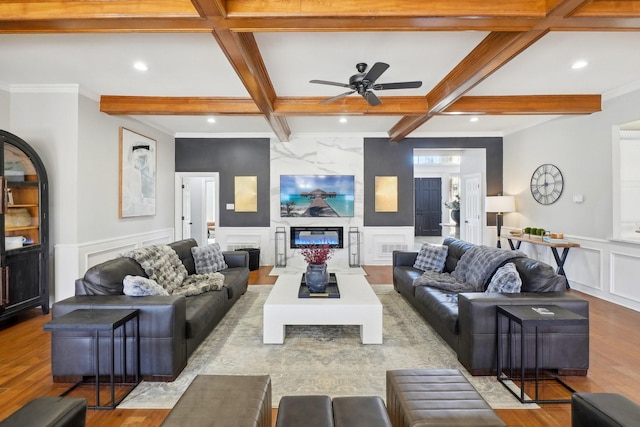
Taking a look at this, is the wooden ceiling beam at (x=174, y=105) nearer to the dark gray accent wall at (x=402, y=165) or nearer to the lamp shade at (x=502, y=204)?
the dark gray accent wall at (x=402, y=165)

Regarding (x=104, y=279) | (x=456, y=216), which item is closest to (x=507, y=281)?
Answer: (x=104, y=279)

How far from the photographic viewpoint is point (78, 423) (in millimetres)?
1446

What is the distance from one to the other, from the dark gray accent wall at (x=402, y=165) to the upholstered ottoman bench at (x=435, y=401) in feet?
17.8

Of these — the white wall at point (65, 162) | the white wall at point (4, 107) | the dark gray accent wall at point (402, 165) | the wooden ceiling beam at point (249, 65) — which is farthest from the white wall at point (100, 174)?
the dark gray accent wall at point (402, 165)

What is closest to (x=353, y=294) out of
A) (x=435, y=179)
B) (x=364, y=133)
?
(x=364, y=133)

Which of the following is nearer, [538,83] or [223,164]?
[538,83]

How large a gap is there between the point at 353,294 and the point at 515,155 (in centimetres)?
516

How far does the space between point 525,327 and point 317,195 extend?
5.06m

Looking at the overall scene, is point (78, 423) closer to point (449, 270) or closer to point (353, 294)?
point (353, 294)

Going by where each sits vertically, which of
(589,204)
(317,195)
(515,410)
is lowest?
(515,410)

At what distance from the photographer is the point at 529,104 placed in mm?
4648

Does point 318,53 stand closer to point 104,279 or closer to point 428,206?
point 104,279

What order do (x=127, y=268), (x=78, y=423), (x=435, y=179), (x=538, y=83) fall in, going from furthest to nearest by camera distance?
(x=435, y=179) < (x=538, y=83) < (x=127, y=268) < (x=78, y=423)

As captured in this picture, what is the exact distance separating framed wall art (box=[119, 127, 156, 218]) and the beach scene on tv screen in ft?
8.22
